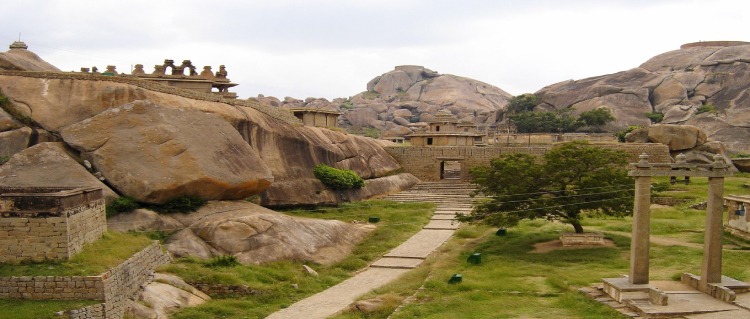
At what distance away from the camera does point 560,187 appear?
79.7 ft

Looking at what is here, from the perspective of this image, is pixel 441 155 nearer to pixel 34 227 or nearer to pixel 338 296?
pixel 338 296

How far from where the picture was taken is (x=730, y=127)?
185 ft

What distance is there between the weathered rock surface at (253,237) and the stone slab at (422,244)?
6.40ft

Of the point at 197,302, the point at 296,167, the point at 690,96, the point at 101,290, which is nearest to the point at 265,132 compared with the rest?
the point at 296,167

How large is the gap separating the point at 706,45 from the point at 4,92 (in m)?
87.8

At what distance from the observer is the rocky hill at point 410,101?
8538cm

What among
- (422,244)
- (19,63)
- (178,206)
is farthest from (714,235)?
(19,63)

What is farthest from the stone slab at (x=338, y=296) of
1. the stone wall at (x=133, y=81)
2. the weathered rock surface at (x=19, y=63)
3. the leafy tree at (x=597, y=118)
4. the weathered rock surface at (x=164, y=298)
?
the leafy tree at (x=597, y=118)

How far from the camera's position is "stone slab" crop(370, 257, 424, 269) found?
22.5 meters

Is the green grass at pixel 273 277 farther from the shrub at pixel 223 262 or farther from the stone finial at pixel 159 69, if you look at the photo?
the stone finial at pixel 159 69

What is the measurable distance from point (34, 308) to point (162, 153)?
10112mm

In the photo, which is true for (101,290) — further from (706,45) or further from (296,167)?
(706,45)

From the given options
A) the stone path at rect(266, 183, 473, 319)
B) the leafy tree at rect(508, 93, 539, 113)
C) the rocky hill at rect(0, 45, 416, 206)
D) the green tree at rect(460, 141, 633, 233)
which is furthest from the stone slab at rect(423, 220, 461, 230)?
the leafy tree at rect(508, 93, 539, 113)

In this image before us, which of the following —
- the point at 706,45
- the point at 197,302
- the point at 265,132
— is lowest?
the point at 197,302
